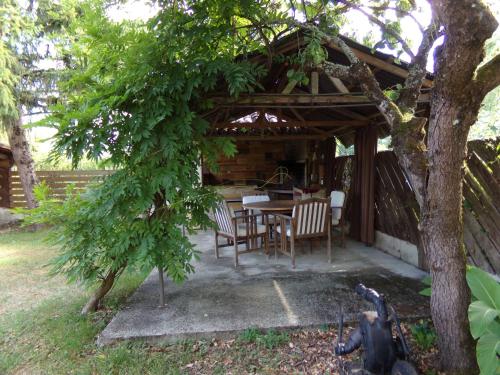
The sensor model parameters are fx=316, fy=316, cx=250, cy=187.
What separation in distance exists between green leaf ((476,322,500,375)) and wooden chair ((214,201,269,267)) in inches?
105

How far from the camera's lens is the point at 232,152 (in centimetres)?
292

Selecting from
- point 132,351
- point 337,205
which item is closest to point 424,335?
point 132,351

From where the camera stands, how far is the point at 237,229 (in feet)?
13.8

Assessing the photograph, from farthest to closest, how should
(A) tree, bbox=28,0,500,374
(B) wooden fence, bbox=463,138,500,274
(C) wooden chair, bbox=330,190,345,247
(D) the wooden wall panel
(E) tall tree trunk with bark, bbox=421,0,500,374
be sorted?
(D) the wooden wall panel → (C) wooden chair, bbox=330,190,345,247 → (B) wooden fence, bbox=463,138,500,274 → (A) tree, bbox=28,0,500,374 → (E) tall tree trunk with bark, bbox=421,0,500,374

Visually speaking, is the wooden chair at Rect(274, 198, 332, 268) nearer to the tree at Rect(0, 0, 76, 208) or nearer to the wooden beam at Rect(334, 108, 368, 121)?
the wooden beam at Rect(334, 108, 368, 121)

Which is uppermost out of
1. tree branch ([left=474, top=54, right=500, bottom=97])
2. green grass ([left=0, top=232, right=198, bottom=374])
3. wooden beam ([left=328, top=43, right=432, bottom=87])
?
wooden beam ([left=328, top=43, right=432, bottom=87])

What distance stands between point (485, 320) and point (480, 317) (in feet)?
0.08

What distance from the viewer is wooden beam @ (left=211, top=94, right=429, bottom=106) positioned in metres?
3.20

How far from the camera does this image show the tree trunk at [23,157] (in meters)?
7.74

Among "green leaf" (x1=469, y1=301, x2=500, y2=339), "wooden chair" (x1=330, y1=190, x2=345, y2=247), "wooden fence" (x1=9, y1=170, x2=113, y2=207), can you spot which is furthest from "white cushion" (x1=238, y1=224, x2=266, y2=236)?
"wooden fence" (x1=9, y1=170, x2=113, y2=207)

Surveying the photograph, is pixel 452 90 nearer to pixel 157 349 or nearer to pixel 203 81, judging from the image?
pixel 203 81

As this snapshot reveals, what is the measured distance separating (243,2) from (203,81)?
0.72m

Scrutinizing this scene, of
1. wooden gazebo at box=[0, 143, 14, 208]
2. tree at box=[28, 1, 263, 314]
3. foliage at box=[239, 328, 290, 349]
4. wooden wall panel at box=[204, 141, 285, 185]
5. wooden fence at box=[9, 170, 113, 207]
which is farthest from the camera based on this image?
wooden fence at box=[9, 170, 113, 207]

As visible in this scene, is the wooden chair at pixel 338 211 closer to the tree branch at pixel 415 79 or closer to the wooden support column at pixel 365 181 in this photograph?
the wooden support column at pixel 365 181
